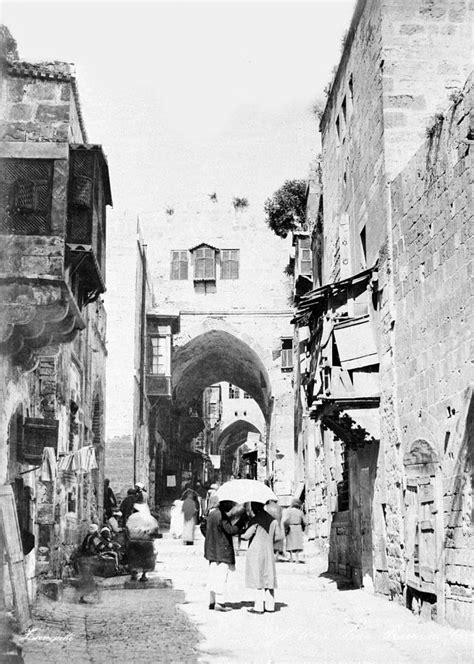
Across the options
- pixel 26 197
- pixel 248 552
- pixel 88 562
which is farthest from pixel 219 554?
pixel 26 197

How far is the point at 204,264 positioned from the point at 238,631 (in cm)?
2186

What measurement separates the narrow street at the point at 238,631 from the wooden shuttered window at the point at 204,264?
1836 cm

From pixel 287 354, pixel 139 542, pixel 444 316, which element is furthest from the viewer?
pixel 287 354

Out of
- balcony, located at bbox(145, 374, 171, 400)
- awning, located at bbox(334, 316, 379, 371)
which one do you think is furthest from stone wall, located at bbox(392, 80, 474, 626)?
balcony, located at bbox(145, 374, 171, 400)

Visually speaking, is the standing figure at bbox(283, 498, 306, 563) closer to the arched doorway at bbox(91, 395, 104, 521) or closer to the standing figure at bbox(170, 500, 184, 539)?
the arched doorway at bbox(91, 395, 104, 521)

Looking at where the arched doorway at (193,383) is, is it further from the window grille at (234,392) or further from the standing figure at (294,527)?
the window grille at (234,392)

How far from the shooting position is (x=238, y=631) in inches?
325

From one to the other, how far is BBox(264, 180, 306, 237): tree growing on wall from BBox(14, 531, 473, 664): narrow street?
17565 mm

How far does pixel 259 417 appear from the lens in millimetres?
54219

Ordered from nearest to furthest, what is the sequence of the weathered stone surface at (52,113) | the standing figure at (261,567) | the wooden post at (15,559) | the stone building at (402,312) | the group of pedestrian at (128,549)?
the wooden post at (15,559)
the stone building at (402,312)
the standing figure at (261,567)
the weathered stone surface at (52,113)
the group of pedestrian at (128,549)

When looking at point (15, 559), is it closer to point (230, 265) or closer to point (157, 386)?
point (157, 386)

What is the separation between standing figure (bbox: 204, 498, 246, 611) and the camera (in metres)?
9.68

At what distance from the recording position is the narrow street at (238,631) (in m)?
6.89

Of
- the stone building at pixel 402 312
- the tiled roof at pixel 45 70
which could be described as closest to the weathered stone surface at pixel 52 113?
the tiled roof at pixel 45 70
